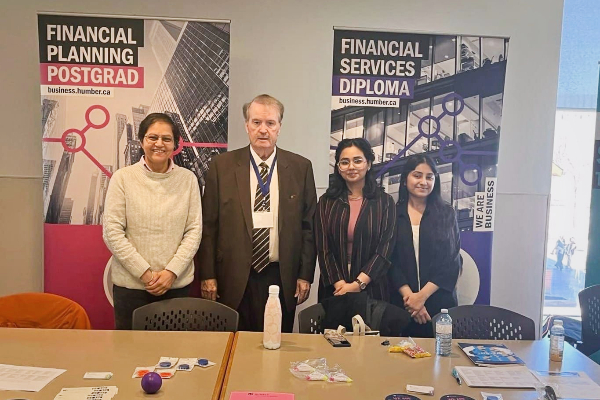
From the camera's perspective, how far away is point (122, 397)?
161 centimetres

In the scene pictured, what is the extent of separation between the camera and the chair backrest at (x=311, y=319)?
2.53 meters

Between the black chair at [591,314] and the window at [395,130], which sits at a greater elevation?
the window at [395,130]

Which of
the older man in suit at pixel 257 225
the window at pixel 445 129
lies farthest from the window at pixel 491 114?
the older man in suit at pixel 257 225

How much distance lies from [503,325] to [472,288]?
0.93 m

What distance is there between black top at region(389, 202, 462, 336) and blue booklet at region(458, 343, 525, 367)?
113cm

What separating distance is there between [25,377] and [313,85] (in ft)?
8.03

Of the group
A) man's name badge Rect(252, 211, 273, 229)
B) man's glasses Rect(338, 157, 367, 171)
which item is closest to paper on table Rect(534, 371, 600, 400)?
man's name badge Rect(252, 211, 273, 229)

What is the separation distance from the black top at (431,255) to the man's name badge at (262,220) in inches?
33.0

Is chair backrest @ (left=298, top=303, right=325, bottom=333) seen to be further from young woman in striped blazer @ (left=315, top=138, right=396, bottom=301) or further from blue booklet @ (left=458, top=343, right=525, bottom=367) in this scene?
blue booklet @ (left=458, top=343, right=525, bottom=367)

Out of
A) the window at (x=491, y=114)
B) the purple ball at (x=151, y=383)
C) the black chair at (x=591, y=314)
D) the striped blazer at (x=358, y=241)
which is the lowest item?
the black chair at (x=591, y=314)

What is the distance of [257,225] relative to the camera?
2.98 metres

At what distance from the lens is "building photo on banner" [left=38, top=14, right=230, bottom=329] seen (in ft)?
10.5

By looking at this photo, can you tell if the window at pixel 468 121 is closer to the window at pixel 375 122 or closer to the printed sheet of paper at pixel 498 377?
the window at pixel 375 122

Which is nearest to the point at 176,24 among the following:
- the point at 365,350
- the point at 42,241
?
the point at 42,241
